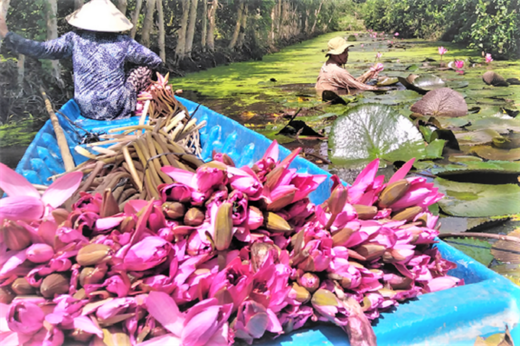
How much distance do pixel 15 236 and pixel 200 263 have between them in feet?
0.64

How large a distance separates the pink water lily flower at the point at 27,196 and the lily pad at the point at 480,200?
1337 mm

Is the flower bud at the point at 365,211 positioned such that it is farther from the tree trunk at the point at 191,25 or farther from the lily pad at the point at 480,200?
the tree trunk at the point at 191,25

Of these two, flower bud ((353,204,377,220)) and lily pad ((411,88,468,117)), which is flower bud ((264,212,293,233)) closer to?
flower bud ((353,204,377,220))

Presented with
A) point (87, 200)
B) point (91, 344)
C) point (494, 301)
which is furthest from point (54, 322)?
point (494, 301)

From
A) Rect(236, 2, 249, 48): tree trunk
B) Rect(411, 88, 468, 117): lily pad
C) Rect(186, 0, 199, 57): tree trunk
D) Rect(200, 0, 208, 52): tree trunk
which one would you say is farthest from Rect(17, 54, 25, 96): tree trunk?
Rect(236, 2, 249, 48): tree trunk

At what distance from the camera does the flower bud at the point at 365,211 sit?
0.50m

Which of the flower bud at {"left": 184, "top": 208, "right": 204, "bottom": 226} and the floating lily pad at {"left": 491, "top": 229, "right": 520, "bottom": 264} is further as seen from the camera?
the floating lily pad at {"left": 491, "top": 229, "right": 520, "bottom": 264}

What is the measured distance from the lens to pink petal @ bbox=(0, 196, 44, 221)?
0.41m

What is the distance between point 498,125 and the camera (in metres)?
2.53

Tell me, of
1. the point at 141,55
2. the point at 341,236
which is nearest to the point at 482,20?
the point at 141,55

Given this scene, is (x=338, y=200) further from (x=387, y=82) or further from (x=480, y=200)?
(x=387, y=82)

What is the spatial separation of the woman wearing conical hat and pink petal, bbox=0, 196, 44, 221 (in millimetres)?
2151

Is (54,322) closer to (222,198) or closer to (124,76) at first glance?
(222,198)

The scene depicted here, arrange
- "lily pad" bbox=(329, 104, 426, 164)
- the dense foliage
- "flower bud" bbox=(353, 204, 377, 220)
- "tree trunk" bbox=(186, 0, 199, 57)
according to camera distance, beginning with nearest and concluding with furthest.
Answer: "flower bud" bbox=(353, 204, 377, 220)
"lily pad" bbox=(329, 104, 426, 164)
the dense foliage
"tree trunk" bbox=(186, 0, 199, 57)
